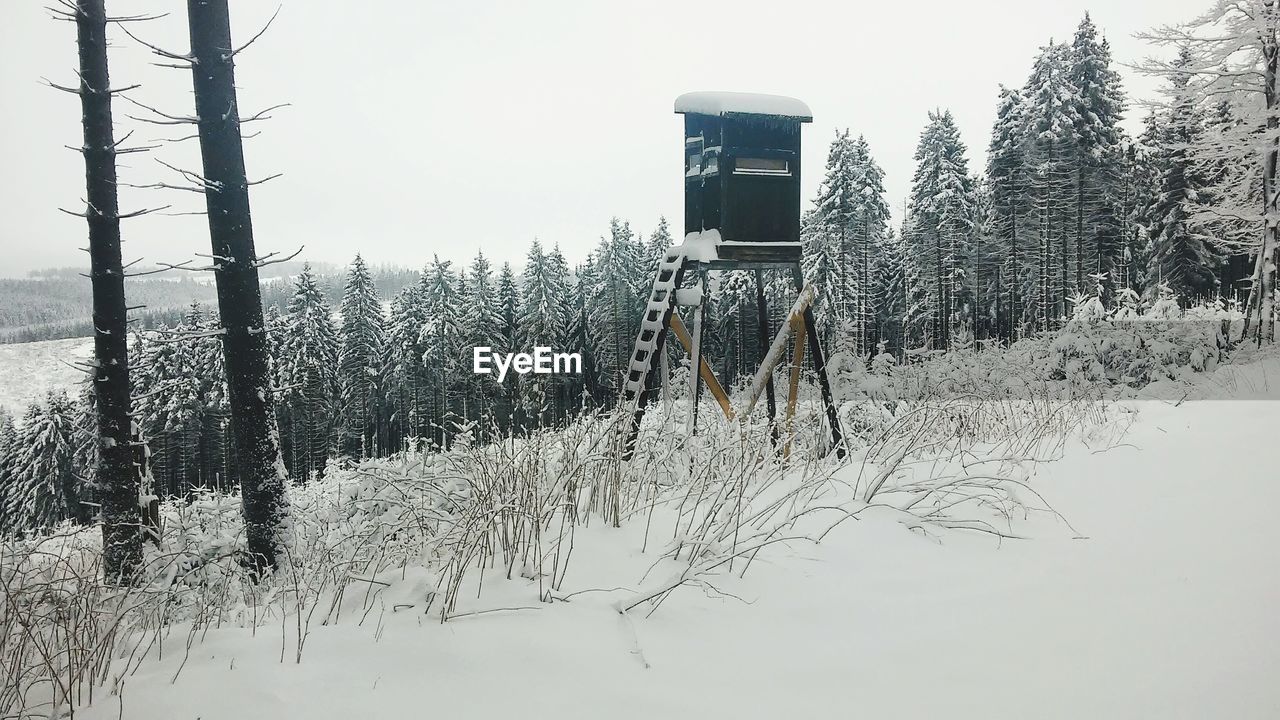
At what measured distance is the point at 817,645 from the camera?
2.23 m

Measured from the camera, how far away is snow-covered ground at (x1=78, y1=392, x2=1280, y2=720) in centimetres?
185

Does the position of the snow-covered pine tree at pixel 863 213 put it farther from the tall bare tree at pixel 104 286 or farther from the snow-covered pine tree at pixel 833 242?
the tall bare tree at pixel 104 286

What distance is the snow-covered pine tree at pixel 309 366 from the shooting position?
3753 cm

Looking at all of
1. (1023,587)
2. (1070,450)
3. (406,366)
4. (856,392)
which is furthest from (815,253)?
(1023,587)

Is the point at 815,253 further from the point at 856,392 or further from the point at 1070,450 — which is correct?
the point at 1070,450

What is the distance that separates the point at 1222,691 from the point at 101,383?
8.14m

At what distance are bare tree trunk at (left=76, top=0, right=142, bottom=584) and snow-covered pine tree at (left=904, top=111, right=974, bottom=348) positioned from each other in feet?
108

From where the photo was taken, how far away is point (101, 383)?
634 cm

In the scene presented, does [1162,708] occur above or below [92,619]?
Answer: below

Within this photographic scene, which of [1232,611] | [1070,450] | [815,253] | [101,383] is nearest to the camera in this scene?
[1232,611]

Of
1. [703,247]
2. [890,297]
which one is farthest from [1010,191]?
[703,247]

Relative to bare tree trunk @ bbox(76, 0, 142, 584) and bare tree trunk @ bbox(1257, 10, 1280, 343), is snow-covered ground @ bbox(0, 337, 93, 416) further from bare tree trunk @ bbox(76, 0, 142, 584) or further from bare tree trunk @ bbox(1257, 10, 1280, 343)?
bare tree trunk @ bbox(1257, 10, 1280, 343)

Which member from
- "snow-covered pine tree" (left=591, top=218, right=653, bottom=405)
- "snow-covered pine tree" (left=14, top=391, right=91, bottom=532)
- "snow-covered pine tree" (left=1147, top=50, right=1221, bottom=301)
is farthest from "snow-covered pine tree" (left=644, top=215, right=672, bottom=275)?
"snow-covered pine tree" (left=14, top=391, right=91, bottom=532)

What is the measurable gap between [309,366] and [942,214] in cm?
3487
